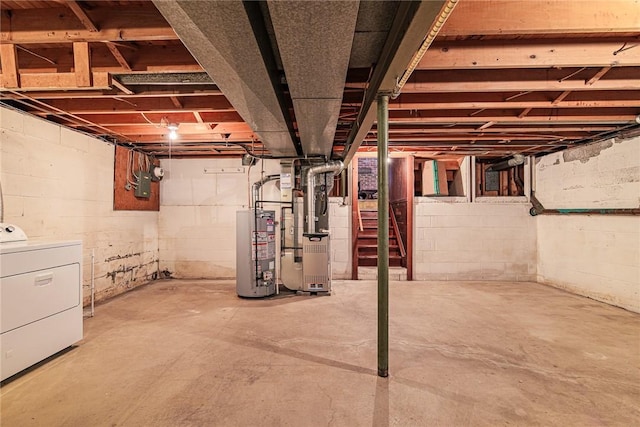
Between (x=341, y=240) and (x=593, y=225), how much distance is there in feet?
11.5

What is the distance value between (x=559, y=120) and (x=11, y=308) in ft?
16.7

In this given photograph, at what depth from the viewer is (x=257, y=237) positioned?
3770 millimetres

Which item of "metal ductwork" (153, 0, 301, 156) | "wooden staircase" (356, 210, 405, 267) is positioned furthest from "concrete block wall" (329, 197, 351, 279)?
"metal ductwork" (153, 0, 301, 156)

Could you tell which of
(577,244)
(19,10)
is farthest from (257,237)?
(577,244)

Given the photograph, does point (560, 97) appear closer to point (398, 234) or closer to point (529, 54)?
point (529, 54)

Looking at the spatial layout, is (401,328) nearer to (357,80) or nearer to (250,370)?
(250,370)

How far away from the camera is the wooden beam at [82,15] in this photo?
1.52 metres

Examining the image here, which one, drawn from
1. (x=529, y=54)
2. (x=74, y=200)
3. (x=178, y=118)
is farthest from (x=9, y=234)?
(x=529, y=54)

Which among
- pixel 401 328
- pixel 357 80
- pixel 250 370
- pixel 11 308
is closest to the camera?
pixel 11 308

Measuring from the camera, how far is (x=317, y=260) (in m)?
3.94

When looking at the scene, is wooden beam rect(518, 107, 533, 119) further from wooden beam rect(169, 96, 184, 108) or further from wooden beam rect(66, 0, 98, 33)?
wooden beam rect(66, 0, 98, 33)

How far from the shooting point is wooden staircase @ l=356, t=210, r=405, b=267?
5.12m

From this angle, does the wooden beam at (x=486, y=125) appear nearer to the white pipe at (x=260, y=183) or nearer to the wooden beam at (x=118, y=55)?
the white pipe at (x=260, y=183)

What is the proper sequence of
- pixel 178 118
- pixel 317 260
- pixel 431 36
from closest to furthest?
pixel 431 36, pixel 178 118, pixel 317 260
